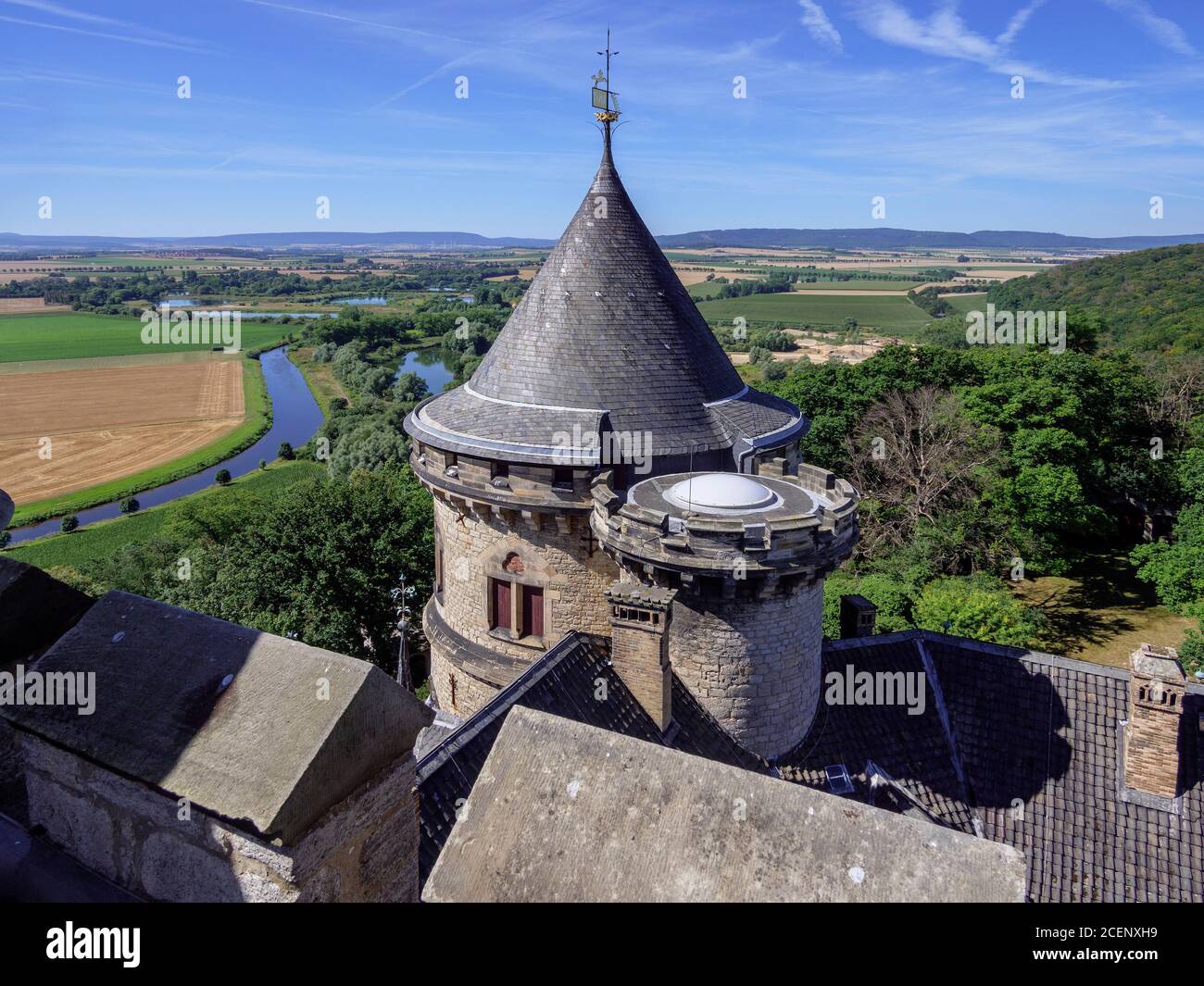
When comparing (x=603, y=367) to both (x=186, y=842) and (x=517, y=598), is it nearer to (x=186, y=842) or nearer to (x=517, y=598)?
(x=517, y=598)

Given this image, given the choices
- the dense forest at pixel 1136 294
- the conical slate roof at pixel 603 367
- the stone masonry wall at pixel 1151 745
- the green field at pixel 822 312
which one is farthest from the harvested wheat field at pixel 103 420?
the dense forest at pixel 1136 294

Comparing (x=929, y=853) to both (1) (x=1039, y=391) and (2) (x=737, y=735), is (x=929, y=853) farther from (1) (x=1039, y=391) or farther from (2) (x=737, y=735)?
(1) (x=1039, y=391)

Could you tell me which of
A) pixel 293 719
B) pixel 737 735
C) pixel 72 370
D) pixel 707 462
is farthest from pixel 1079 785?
pixel 72 370

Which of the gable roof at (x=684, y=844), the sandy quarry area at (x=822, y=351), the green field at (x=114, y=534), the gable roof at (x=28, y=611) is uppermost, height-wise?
the sandy quarry area at (x=822, y=351)

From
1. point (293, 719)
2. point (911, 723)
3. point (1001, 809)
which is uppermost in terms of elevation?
point (293, 719)

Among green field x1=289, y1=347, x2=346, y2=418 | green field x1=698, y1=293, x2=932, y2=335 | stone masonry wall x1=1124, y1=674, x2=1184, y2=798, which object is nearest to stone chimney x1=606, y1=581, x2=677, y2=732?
stone masonry wall x1=1124, y1=674, x2=1184, y2=798

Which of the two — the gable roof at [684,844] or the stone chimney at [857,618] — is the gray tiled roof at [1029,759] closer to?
the stone chimney at [857,618]

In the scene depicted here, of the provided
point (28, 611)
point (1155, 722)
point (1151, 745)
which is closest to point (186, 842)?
point (28, 611)
